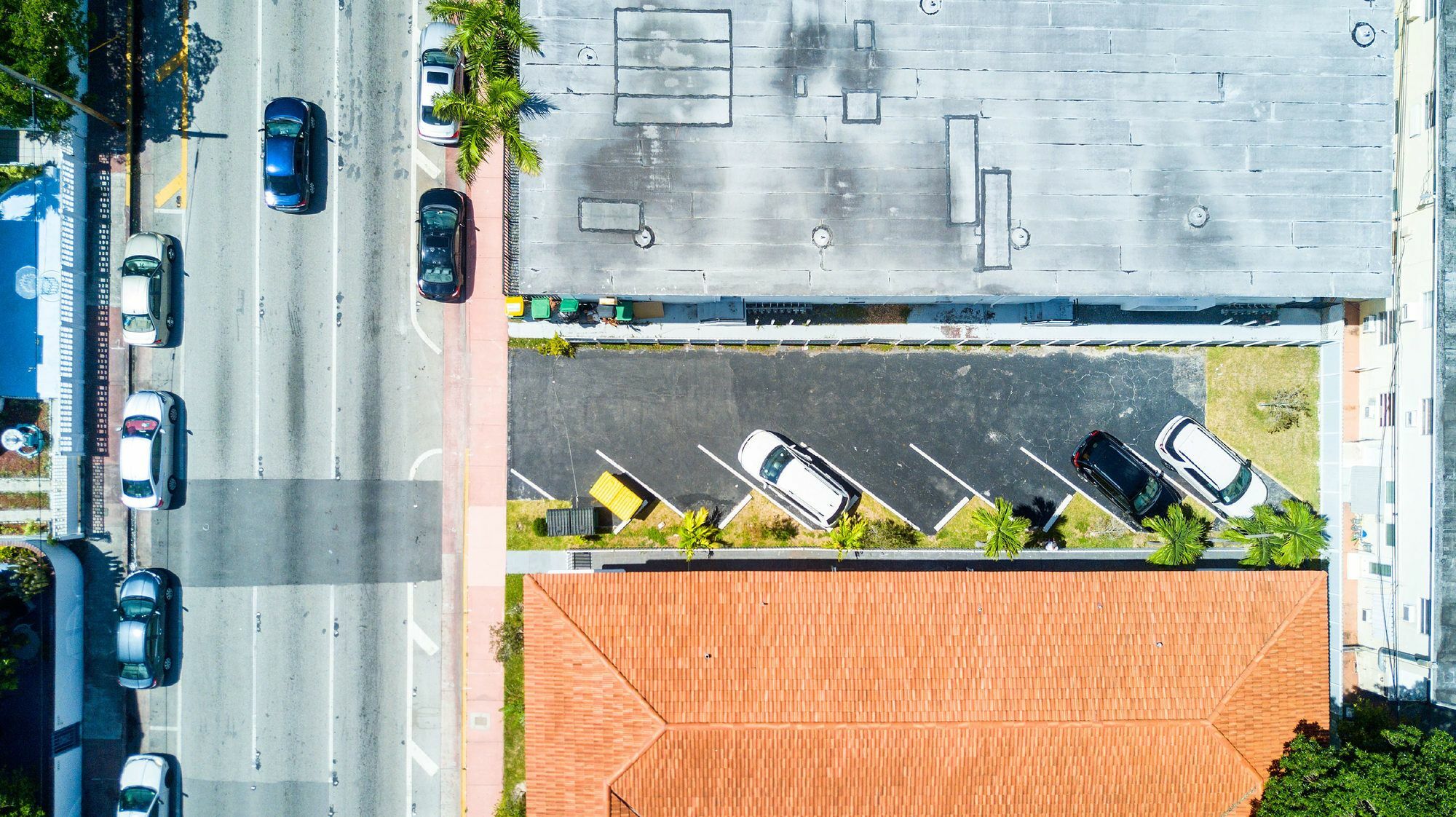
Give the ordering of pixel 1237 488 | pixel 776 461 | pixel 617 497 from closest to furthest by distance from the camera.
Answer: pixel 617 497
pixel 776 461
pixel 1237 488

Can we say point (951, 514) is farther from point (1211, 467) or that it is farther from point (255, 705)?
point (255, 705)

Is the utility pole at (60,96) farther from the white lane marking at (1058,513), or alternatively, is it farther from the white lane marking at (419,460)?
the white lane marking at (1058,513)

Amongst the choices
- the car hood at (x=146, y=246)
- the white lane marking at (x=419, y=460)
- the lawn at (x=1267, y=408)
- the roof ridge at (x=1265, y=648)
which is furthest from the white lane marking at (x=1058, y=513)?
the car hood at (x=146, y=246)

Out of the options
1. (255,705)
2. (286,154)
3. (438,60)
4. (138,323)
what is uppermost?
(438,60)

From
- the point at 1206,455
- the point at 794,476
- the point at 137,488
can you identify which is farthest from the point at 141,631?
the point at 1206,455

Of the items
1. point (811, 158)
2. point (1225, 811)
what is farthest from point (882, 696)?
point (811, 158)
